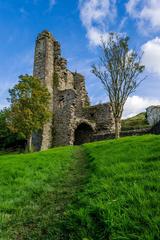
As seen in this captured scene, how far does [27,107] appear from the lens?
26.8 metres

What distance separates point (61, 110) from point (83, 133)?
4.95 m

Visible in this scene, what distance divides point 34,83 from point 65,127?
8434 millimetres

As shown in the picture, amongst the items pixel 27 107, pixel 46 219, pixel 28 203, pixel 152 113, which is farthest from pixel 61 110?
pixel 46 219

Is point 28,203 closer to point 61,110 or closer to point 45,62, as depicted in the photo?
point 61,110

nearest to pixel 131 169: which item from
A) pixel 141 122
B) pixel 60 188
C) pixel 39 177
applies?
pixel 60 188

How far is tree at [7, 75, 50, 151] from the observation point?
25906 mm

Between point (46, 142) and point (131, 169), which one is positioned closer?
point (131, 169)

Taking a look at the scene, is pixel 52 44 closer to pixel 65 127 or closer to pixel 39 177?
pixel 65 127

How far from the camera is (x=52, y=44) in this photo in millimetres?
37531

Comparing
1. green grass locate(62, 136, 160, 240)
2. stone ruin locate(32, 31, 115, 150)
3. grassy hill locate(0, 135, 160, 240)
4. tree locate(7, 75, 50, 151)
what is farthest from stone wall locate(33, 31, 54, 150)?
green grass locate(62, 136, 160, 240)

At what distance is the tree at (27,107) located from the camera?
2591 centimetres

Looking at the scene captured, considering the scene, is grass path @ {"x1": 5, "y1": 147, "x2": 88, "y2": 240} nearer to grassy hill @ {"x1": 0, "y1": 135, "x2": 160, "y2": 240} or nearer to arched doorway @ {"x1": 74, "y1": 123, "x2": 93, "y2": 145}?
grassy hill @ {"x1": 0, "y1": 135, "x2": 160, "y2": 240}

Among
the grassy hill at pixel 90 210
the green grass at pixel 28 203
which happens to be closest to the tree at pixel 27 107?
the green grass at pixel 28 203

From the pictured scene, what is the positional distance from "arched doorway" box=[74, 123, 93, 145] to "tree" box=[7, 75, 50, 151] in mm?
10330
